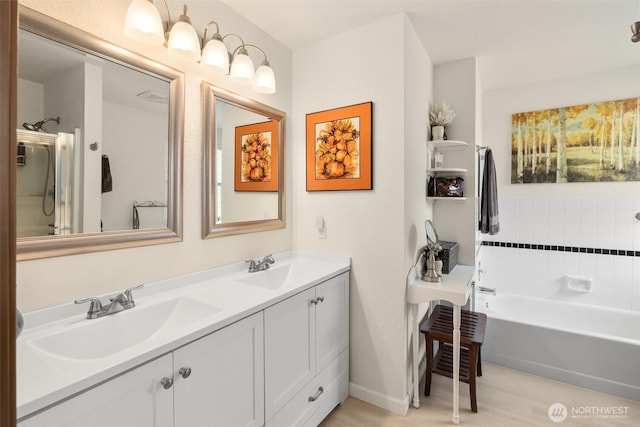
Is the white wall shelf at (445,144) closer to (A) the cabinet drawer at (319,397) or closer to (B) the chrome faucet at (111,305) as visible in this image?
(A) the cabinet drawer at (319,397)

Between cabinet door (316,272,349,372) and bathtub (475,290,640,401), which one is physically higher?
cabinet door (316,272,349,372)

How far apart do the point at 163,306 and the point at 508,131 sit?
141 inches

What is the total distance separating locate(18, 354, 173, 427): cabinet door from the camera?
0.76 metres

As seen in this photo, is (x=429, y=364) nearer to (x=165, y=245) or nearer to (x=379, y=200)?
(x=379, y=200)

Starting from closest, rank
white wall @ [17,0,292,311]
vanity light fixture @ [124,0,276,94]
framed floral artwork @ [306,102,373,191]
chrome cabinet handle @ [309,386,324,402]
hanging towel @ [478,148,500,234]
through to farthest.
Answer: white wall @ [17,0,292,311], vanity light fixture @ [124,0,276,94], chrome cabinet handle @ [309,386,324,402], framed floral artwork @ [306,102,373,191], hanging towel @ [478,148,500,234]

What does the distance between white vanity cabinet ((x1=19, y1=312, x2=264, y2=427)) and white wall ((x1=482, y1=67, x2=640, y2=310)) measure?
2.98 m

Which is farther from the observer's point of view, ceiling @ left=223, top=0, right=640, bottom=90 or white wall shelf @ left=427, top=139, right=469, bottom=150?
white wall shelf @ left=427, top=139, right=469, bottom=150

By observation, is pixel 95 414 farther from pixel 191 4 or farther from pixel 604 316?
pixel 604 316

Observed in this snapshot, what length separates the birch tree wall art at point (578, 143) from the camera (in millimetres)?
2730

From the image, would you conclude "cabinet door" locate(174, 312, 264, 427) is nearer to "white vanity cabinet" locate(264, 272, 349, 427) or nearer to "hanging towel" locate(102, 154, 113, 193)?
"white vanity cabinet" locate(264, 272, 349, 427)

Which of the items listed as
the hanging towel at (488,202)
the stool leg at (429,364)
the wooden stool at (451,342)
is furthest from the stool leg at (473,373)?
the hanging towel at (488,202)

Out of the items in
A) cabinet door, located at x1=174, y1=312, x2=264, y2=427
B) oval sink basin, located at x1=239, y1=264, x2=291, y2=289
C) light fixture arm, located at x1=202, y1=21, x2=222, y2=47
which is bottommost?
cabinet door, located at x1=174, y1=312, x2=264, y2=427

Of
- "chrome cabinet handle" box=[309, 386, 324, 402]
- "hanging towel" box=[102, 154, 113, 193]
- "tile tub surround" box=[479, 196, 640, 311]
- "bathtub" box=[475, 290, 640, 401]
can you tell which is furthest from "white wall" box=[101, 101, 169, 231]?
"tile tub surround" box=[479, 196, 640, 311]

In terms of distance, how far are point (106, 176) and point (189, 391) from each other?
0.97 metres
